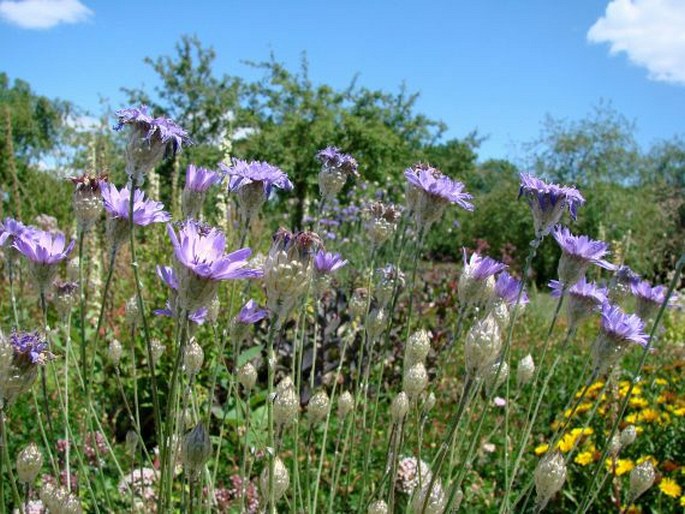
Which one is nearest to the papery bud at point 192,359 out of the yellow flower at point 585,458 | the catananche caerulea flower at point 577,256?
the catananche caerulea flower at point 577,256

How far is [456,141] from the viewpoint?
62.0 ft

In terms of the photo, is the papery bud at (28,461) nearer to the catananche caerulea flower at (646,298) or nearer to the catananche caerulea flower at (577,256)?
the catananche caerulea flower at (577,256)

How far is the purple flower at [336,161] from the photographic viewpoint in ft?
6.83

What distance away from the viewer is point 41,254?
5.17 feet

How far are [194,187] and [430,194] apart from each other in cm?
66

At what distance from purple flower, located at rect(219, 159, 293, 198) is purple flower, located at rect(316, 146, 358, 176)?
1.22 ft

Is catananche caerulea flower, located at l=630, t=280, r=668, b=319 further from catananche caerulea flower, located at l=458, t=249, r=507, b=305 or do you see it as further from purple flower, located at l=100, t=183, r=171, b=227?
purple flower, located at l=100, t=183, r=171, b=227

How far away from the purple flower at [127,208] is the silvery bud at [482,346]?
2.54 feet

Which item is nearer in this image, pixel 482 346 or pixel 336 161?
pixel 482 346

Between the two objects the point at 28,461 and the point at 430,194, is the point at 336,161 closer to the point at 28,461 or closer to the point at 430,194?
the point at 430,194

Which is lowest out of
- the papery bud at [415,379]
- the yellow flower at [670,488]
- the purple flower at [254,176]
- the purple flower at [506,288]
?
the yellow flower at [670,488]

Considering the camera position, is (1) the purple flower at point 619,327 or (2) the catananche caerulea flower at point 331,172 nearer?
(1) the purple flower at point 619,327

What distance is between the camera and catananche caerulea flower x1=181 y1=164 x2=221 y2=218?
66.5 inches

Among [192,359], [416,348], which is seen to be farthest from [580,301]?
[192,359]
